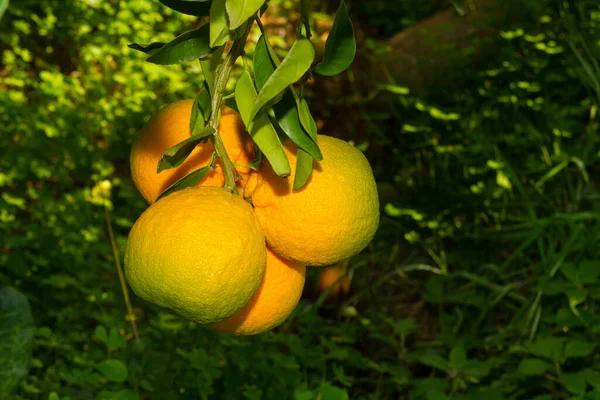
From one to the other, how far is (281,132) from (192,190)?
0.07 m

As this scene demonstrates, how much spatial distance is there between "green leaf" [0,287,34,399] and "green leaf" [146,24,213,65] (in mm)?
561

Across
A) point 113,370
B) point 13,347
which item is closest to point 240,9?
point 13,347

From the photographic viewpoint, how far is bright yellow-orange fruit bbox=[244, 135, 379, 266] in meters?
0.47

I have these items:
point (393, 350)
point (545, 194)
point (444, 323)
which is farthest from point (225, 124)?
point (545, 194)

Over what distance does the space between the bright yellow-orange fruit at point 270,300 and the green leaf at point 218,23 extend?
16 cm

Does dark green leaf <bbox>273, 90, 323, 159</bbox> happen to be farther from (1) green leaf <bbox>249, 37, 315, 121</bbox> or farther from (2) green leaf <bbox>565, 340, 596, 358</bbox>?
(2) green leaf <bbox>565, 340, 596, 358</bbox>

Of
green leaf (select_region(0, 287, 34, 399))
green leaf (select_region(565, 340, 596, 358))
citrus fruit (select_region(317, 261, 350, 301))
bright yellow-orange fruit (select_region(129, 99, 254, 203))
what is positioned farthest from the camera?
citrus fruit (select_region(317, 261, 350, 301))

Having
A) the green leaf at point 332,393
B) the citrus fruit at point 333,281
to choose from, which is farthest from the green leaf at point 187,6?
the citrus fruit at point 333,281

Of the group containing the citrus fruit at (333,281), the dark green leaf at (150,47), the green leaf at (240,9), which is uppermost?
the green leaf at (240,9)

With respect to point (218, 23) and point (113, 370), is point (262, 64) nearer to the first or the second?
point (218, 23)

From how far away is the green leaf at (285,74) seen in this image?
1.37ft

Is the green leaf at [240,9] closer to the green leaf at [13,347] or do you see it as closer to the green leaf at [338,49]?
the green leaf at [338,49]

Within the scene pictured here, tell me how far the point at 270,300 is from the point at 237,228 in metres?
0.08

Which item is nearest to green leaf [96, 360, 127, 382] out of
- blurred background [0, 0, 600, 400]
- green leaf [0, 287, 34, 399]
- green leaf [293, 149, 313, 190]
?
blurred background [0, 0, 600, 400]
